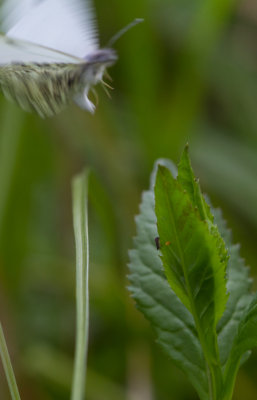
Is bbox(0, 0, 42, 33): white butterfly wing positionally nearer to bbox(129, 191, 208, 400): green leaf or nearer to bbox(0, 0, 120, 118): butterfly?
bbox(0, 0, 120, 118): butterfly

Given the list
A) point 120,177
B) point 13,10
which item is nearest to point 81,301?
point 13,10

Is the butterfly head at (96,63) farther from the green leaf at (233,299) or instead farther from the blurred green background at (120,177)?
the blurred green background at (120,177)

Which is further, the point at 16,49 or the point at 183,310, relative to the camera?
the point at 183,310

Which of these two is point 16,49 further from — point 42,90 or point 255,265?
point 255,265

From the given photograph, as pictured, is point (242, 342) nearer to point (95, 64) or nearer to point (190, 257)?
point (190, 257)

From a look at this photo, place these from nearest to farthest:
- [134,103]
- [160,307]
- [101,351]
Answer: [160,307] < [101,351] < [134,103]

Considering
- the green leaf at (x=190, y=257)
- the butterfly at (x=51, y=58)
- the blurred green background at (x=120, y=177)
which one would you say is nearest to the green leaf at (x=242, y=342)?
the green leaf at (x=190, y=257)

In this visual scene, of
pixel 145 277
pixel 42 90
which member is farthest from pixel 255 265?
pixel 42 90
